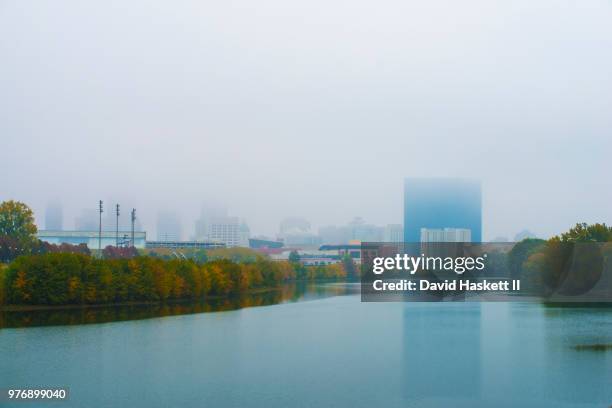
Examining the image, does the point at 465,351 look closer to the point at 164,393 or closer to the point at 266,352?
the point at 266,352

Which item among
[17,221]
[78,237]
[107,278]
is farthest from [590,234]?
[78,237]

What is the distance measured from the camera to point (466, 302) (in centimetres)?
2148

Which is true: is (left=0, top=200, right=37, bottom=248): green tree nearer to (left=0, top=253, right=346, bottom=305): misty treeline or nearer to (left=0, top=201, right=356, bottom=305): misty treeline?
(left=0, top=201, right=356, bottom=305): misty treeline

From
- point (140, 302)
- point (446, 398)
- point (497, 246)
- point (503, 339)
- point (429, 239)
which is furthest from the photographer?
point (497, 246)

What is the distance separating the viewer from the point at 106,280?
18156mm

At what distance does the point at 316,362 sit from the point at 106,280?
9.77 m

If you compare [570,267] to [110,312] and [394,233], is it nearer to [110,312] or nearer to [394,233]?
[110,312]

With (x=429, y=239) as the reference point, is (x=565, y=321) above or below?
below

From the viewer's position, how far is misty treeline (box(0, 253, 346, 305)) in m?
16.7

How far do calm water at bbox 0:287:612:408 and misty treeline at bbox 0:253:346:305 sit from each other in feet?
10.9

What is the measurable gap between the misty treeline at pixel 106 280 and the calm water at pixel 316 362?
131 inches

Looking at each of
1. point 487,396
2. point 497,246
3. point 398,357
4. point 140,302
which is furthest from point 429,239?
point 487,396

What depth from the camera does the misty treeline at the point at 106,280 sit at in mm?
16672

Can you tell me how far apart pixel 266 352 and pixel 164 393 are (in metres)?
3.05
